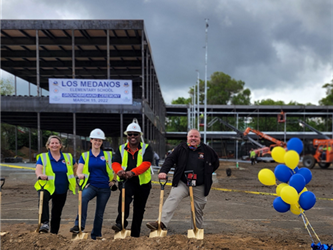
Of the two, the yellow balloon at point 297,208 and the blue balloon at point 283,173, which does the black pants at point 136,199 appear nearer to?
the blue balloon at point 283,173

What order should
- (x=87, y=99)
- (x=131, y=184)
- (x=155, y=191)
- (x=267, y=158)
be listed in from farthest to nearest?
(x=267, y=158), (x=87, y=99), (x=155, y=191), (x=131, y=184)

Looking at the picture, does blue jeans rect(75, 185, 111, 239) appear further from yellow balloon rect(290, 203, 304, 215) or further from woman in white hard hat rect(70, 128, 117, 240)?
yellow balloon rect(290, 203, 304, 215)

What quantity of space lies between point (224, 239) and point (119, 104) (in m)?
13.7

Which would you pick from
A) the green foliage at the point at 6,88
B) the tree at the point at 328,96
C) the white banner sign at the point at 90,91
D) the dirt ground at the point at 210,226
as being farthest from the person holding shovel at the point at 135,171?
the tree at the point at 328,96

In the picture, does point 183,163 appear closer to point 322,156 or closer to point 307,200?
point 307,200

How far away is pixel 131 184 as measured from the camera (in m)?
5.30

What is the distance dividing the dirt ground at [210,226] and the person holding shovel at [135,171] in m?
0.41

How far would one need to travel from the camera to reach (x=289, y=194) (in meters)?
4.68

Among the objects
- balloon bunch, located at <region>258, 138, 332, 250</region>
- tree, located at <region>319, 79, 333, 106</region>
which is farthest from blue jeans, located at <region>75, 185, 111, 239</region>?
tree, located at <region>319, 79, 333, 106</region>

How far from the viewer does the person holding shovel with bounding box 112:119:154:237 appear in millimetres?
5250

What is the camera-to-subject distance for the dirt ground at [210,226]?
445 centimetres

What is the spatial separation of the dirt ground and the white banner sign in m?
6.36

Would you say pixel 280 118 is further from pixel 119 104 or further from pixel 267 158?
pixel 119 104

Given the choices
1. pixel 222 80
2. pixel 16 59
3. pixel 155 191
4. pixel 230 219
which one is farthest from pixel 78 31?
pixel 222 80
